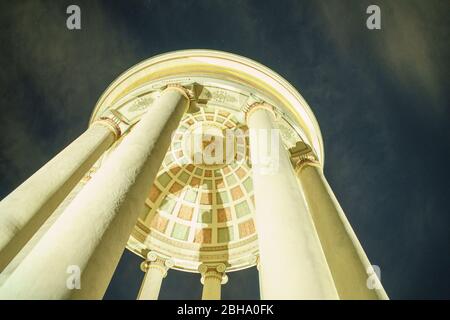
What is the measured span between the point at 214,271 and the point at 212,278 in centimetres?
68

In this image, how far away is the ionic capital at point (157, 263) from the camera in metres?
26.5

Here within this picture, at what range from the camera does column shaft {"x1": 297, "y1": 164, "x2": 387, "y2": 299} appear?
10.6 m

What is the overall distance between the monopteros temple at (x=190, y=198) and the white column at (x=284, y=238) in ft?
0.12

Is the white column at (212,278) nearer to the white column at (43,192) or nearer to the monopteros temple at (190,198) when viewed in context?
the monopteros temple at (190,198)

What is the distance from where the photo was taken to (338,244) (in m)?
12.5

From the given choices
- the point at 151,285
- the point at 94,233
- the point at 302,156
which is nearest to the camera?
the point at 94,233

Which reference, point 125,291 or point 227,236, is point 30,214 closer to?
point 227,236

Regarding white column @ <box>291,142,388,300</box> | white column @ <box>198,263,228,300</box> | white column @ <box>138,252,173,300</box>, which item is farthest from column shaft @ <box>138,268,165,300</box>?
white column @ <box>291,142,388,300</box>

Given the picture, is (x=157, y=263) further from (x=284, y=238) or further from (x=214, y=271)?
(x=284, y=238)

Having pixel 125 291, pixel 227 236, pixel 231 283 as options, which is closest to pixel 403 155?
pixel 227 236

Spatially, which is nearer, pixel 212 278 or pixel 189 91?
pixel 189 91

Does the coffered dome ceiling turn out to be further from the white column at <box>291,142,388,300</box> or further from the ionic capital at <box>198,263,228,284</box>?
the white column at <box>291,142,388,300</box>

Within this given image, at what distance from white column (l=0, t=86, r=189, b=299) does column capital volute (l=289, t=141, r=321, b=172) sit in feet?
28.6

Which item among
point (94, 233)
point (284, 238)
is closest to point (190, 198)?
point (284, 238)
